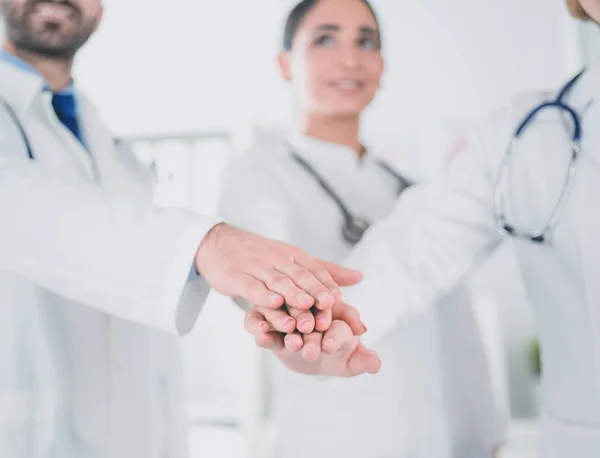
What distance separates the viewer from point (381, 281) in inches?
31.0

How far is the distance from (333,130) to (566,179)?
19.0 inches

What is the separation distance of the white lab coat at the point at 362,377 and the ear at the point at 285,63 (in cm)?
13

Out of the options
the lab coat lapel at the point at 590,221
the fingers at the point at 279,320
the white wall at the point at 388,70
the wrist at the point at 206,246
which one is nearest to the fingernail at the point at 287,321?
the fingers at the point at 279,320

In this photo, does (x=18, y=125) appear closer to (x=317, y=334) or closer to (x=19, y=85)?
(x=19, y=85)

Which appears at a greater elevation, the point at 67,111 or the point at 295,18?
the point at 295,18

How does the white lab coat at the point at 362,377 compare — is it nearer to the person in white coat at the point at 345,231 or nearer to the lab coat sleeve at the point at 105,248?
the person in white coat at the point at 345,231

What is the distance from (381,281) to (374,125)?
1977mm

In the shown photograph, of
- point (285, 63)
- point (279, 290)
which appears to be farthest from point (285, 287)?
point (285, 63)

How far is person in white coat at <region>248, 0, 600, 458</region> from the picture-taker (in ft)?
2.28

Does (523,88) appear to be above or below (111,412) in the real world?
above

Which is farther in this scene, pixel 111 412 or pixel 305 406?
pixel 305 406

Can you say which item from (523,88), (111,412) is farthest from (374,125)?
(111,412)

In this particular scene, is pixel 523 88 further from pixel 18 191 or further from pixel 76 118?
pixel 18 191

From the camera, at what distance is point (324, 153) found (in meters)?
1.06
